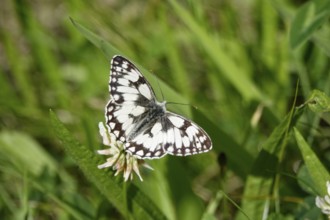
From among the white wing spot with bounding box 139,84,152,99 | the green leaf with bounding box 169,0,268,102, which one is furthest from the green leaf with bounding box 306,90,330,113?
the green leaf with bounding box 169,0,268,102

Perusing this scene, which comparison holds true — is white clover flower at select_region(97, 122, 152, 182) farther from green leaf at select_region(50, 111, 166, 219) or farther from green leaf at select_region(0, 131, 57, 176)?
green leaf at select_region(0, 131, 57, 176)

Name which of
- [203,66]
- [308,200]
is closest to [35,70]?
[203,66]

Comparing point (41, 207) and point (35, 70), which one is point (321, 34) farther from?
point (35, 70)

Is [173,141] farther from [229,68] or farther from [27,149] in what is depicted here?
[27,149]

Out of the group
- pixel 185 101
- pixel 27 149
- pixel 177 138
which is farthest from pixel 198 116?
pixel 27 149

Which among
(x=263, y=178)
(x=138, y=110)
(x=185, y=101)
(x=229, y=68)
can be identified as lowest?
(x=263, y=178)

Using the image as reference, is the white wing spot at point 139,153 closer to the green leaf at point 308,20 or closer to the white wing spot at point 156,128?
the white wing spot at point 156,128

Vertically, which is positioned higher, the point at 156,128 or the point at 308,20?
the point at 156,128

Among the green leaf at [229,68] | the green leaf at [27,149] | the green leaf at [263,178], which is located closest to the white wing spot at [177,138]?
the green leaf at [263,178]
